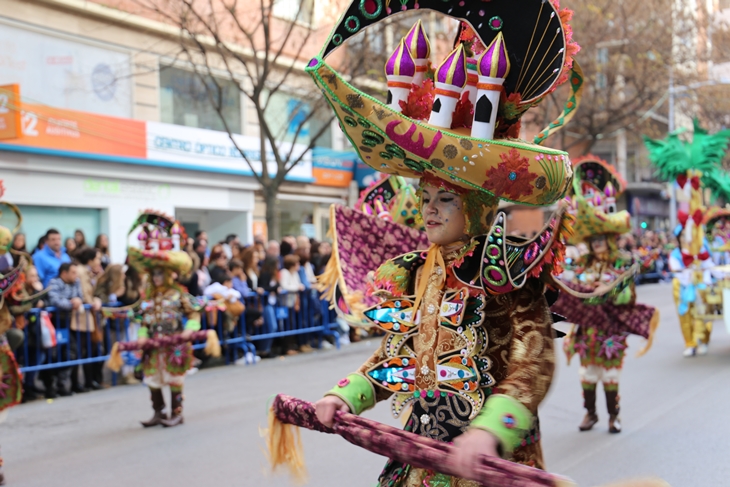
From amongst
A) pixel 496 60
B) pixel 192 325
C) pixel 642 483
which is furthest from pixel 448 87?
pixel 192 325

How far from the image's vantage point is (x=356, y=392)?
2.78 meters

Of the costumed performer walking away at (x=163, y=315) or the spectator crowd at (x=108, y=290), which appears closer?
the costumed performer walking away at (x=163, y=315)

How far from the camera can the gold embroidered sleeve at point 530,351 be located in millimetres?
2429

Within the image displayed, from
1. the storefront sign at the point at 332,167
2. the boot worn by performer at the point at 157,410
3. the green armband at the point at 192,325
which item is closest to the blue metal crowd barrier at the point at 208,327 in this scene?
the boot worn by performer at the point at 157,410

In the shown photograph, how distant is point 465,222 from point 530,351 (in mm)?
544

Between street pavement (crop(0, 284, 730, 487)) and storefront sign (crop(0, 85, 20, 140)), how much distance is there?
588 cm

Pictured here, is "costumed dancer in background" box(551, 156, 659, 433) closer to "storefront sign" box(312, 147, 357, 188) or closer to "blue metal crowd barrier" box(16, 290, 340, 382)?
"blue metal crowd barrier" box(16, 290, 340, 382)

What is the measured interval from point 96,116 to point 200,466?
10840 mm

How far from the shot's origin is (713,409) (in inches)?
282

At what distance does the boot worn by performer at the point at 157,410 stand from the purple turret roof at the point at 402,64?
551 cm

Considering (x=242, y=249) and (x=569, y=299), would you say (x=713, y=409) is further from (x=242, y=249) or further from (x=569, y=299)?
(x=242, y=249)

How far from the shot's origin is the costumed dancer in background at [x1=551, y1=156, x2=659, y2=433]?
6461 mm

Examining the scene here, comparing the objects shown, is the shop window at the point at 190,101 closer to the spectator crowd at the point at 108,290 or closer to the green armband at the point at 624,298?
the spectator crowd at the point at 108,290

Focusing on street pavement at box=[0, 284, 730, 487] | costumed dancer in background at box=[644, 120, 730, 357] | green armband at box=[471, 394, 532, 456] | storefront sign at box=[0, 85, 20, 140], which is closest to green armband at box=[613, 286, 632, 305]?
street pavement at box=[0, 284, 730, 487]
